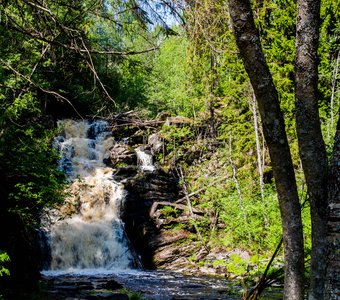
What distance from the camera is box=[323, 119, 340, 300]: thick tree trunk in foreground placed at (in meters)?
2.06

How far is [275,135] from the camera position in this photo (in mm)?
2578

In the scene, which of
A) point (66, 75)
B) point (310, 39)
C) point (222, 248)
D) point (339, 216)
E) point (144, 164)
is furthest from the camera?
point (144, 164)

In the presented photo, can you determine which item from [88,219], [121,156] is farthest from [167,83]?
[88,219]

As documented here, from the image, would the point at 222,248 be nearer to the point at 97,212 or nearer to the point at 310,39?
the point at 97,212

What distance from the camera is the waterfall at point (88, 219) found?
1469cm

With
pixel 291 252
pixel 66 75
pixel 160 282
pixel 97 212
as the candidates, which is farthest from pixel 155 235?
pixel 291 252

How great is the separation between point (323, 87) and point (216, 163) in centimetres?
791

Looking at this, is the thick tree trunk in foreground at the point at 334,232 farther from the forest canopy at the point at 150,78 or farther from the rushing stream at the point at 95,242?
the rushing stream at the point at 95,242

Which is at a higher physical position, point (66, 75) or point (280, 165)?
point (66, 75)

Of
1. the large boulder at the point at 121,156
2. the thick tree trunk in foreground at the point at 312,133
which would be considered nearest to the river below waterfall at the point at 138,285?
the thick tree trunk in foreground at the point at 312,133

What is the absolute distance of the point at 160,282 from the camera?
11.7m

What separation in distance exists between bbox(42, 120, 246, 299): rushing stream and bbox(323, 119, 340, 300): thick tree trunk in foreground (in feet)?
24.6

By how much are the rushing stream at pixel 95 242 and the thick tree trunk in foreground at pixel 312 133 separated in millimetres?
7306

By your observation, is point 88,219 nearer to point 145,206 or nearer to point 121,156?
point 145,206
